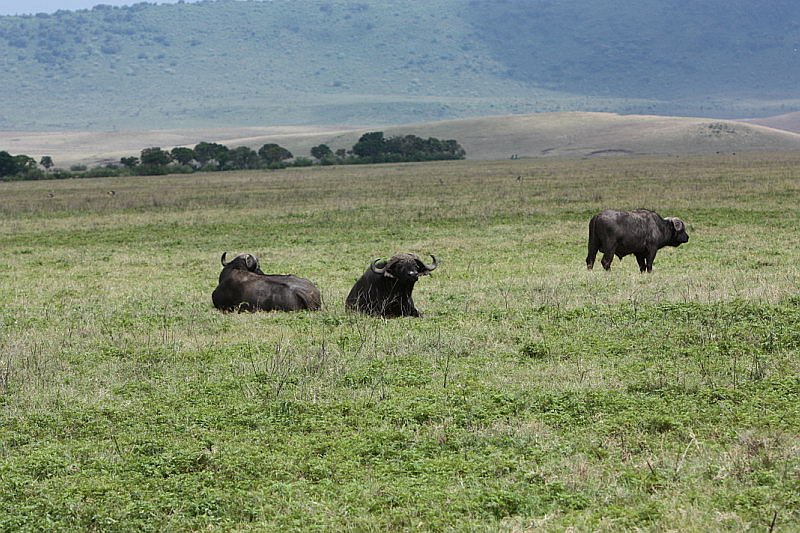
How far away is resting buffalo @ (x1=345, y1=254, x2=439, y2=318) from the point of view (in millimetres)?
15594

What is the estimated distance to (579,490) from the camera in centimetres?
768

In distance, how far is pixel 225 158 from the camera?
112562mm

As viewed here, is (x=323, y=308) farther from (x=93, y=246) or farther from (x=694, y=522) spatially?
(x=93, y=246)

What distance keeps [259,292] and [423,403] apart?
6.92 m

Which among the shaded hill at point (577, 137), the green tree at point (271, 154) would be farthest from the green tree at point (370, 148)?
the shaded hill at point (577, 137)

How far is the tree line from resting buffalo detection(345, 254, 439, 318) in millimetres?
81846

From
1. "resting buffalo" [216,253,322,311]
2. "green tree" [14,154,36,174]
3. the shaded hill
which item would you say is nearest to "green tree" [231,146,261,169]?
"green tree" [14,154,36,174]

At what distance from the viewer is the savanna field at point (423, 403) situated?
7.55m

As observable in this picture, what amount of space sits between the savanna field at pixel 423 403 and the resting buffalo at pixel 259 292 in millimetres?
494

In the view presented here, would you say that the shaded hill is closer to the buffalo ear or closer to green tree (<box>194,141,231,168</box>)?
green tree (<box>194,141,231,168</box>)

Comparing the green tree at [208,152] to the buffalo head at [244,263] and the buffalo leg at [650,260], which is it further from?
the buffalo head at [244,263]

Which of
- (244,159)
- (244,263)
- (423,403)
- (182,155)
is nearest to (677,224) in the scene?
(244,263)

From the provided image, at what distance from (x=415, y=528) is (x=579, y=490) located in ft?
4.38

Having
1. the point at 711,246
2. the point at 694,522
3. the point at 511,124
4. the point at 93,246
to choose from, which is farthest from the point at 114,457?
the point at 511,124
